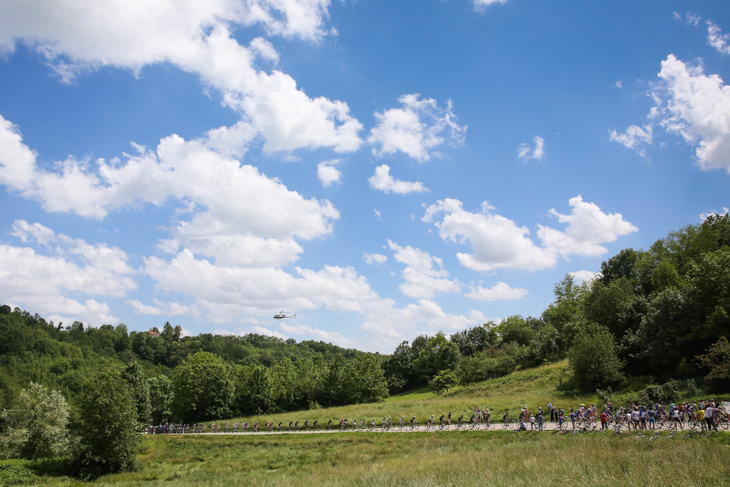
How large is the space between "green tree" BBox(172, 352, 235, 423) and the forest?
0.62ft

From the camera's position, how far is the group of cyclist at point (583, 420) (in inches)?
904

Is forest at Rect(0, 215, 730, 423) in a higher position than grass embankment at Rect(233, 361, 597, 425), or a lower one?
higher

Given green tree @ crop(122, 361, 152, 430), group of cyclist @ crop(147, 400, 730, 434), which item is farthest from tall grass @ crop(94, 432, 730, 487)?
green tree @ crop(122, 361, 152, 430)

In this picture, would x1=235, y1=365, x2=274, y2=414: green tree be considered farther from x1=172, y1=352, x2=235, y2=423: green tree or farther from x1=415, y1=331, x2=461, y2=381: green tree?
x1=415, y1=331, x2=461, y2=381: green tree

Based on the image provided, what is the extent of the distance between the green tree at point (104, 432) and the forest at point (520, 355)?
198cm

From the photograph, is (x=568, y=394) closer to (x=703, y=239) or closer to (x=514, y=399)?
(x=514, y=399)

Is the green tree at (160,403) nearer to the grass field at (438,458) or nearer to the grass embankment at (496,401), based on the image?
the grass embankment at (496,401)

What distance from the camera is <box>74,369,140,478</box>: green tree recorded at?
110 feet

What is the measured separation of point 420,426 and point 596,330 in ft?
79.3

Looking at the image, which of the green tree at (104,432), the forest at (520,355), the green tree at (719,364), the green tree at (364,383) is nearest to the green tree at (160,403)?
the forest at (520,355)

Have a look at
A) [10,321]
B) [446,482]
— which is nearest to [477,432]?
[446,482]

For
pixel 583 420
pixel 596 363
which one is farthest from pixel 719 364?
pixel 583 420

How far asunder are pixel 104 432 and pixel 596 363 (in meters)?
47.2

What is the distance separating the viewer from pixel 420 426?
4053 cm
